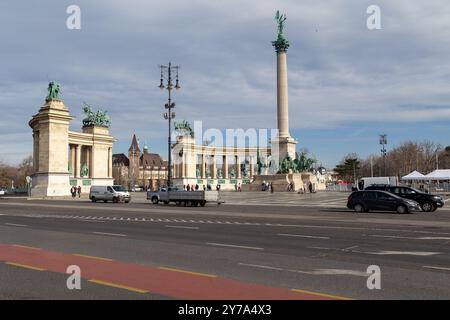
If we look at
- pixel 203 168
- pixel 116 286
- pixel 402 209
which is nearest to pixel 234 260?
pixel 116 286

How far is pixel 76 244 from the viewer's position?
14.0 metres

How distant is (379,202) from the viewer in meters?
30.5

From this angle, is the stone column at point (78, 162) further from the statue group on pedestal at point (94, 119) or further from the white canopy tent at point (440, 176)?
the white canopy tent at point (440, 176)

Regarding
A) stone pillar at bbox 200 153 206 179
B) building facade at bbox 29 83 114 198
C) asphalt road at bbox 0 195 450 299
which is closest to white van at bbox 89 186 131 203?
building facade at bbox 29 83 114 198

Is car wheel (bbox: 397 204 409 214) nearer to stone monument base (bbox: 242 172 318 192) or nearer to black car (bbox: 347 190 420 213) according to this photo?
black car (bbox: 347 190 420 213)

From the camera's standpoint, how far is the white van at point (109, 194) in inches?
1845

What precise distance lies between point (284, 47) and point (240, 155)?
55.1m

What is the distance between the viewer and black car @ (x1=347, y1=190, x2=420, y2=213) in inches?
1155

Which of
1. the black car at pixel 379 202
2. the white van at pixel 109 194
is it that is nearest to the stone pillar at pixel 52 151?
the white van at pixel 109 194

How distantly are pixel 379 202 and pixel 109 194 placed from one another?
2721 centimetres

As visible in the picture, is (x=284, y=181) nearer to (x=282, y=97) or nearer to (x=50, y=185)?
(x=282, y=97)

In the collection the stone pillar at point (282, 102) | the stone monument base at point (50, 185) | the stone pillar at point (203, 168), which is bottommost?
the stone monument base at point (50, 185)

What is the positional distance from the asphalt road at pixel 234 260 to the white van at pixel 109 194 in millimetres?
27536
